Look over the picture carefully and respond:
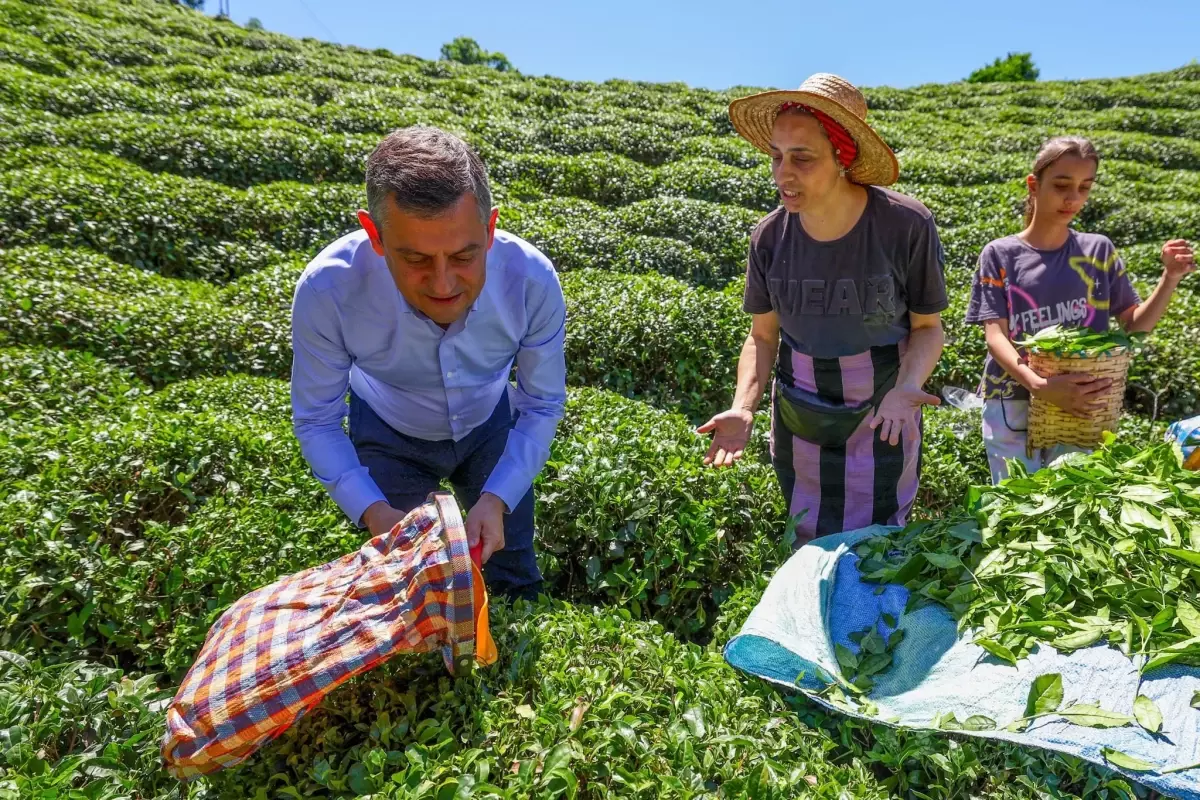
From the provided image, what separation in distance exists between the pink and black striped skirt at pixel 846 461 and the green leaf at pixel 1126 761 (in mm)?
1301

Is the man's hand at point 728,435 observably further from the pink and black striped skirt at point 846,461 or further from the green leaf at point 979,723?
the green leaf at point 979,723

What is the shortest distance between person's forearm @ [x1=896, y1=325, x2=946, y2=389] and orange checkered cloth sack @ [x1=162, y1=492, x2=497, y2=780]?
66.9 inches

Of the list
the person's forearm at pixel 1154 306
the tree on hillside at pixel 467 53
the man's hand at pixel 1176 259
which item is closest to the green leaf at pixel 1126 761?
the person's forearm at pixel 1154 306

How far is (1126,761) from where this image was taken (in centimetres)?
160

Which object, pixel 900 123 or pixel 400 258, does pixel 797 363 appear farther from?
pixel 900 123

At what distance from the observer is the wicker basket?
2.93 m

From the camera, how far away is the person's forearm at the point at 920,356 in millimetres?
2553

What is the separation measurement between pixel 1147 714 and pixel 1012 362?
1.82m

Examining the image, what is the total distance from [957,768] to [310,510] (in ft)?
7.97

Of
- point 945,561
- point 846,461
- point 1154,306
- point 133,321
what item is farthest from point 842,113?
point 133,321

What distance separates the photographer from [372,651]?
1688mm

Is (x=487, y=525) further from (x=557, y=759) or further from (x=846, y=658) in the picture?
(x=846, y=658)

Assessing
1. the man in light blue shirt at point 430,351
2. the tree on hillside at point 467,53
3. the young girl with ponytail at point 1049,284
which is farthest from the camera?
the tree on hillside at point 467,53

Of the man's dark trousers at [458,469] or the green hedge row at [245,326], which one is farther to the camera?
the green hedge row at [245,326]
